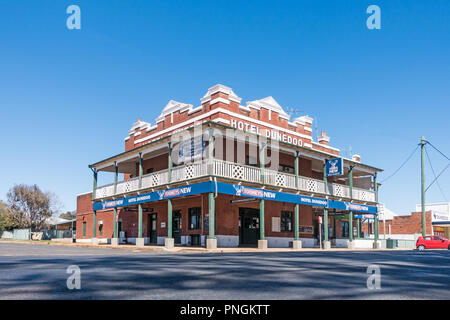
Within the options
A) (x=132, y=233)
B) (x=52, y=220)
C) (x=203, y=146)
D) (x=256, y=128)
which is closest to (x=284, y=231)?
(x=256, y=128)

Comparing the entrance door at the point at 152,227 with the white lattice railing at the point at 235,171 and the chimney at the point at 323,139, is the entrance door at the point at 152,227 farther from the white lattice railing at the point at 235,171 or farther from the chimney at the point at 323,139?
the chimney at the point at 323,139

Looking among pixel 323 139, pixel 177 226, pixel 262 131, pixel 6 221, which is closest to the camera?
pixel 177 226

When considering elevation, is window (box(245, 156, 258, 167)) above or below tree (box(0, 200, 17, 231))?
above

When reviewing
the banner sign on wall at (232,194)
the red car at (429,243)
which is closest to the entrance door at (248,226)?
the banner sign on wall at (232,194)

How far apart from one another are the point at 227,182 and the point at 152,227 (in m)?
11.0

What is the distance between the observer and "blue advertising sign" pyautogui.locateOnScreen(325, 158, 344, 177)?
26484 millimetres

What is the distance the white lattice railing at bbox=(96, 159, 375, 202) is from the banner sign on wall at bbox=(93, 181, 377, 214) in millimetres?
465

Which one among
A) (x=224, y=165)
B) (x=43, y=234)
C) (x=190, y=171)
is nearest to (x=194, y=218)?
(x=190, y=171)

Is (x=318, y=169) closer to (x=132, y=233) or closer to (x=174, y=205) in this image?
(x=174, y=205)

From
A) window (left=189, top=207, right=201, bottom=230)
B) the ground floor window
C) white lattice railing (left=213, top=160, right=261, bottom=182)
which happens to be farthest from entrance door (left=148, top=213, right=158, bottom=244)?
the ground floor window

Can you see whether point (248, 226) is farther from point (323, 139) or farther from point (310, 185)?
point (323, 139)

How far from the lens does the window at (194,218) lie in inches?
991

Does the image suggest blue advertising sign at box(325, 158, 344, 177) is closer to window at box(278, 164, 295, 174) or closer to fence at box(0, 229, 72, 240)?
window at box(278, 164, 295, 174)

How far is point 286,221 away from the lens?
1135 inches
